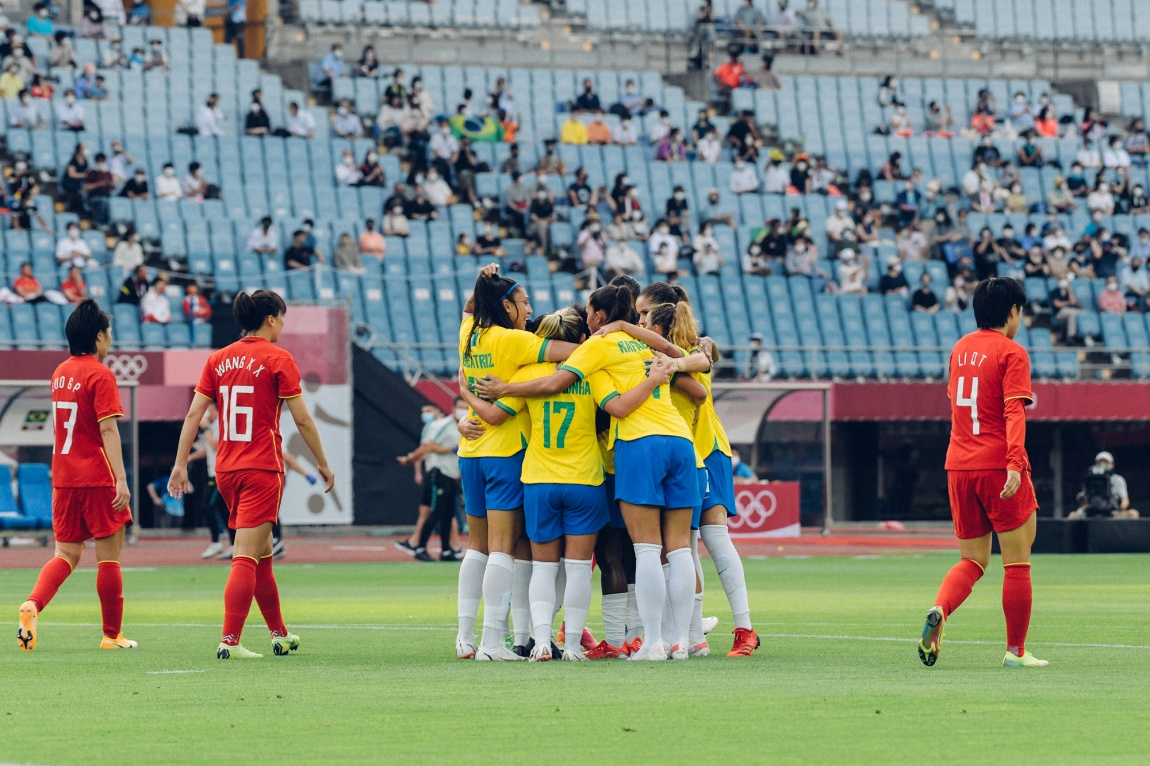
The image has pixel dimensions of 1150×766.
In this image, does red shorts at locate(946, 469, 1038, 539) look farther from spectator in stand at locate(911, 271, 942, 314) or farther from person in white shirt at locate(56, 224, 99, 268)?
spectator in stand at locate(911, 271, 942, 314)

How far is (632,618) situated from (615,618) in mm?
370

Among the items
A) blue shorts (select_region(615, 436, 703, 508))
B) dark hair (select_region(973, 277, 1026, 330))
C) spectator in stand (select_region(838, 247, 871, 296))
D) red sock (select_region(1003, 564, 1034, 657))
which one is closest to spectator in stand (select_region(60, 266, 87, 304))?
spectator in stand (select_region(838, 247, 871, 296))

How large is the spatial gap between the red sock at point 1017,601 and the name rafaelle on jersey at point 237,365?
14.0ft

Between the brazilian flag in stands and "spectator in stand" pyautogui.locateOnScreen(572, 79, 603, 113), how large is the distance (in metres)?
2.28

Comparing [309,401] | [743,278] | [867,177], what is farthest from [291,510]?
[867,177]

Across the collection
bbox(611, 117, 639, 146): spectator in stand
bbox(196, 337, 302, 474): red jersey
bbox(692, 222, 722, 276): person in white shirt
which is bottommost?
bbox(196, 337, 302, 474): red jersey

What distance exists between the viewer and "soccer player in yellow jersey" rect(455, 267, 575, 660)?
35.1ft

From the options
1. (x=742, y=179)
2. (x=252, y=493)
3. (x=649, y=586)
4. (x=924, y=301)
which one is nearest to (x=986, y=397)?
(x=649, y=586)

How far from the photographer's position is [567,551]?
10664 mm

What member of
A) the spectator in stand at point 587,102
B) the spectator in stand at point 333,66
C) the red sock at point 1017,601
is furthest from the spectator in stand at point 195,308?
the red sock at point 1017,601

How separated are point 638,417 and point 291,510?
59.4 ft

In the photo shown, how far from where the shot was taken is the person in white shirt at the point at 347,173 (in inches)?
1325

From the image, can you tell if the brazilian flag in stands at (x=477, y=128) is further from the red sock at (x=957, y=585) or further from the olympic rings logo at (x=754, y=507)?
the red sock at (x=957, y=585)

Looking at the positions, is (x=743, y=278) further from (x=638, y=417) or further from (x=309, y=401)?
(x=638, y=417)
